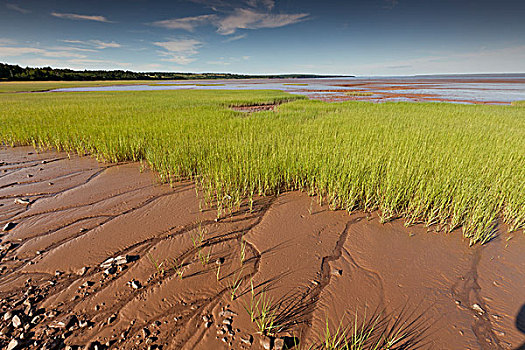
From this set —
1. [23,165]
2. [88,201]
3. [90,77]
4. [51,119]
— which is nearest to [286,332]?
[88,201]

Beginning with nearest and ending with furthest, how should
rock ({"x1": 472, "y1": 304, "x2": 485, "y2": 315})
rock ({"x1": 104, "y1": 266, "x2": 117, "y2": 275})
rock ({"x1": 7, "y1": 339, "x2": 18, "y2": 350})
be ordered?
rock ({"x1": 7, "y1": 339, "x2": 18, "y2": 350}), rock ({"x1": 472, "y1": 304, "x2": 485, "y2": 315}), rock ({"x1": 104, "y1": 266, "x2": 117, "y2": 275})

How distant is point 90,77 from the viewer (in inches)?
3211

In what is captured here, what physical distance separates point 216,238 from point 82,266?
1479mm

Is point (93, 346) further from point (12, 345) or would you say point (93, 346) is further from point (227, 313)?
point (227, 313)

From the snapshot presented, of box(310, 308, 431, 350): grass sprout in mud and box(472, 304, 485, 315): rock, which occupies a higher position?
box(310, 308, 431, 350): grass sprout in mud

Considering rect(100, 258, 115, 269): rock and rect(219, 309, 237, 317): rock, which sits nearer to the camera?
rect(219, 309, 237, 317): rock

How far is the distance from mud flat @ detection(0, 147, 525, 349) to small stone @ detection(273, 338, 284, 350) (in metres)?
0.01

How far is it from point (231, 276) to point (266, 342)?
Answer: 0.80 m

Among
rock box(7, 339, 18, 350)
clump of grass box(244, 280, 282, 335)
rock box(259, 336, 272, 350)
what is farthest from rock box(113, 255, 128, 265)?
rock box(259, 336, 272, 350)

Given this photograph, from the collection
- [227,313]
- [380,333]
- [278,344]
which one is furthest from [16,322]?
[380,333]

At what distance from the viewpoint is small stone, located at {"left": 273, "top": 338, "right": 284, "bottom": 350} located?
1691mm

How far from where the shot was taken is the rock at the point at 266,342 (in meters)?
1.69

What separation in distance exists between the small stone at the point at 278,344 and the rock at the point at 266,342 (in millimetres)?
38

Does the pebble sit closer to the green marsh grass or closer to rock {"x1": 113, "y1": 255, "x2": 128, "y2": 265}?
rock {"x1": 113, "y1": 255, "x2": 128, "y2": 265}
